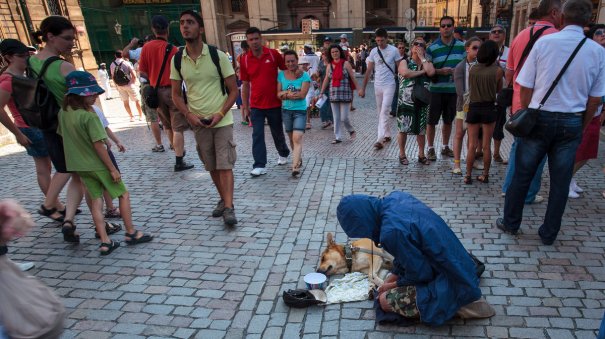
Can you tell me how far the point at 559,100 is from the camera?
3.18 meters

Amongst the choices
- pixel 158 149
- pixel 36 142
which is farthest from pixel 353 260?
pixel 158 149

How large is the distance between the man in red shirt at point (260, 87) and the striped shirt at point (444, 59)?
2129 mm

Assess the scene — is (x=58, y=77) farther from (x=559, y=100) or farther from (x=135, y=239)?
(x=559, y=100)

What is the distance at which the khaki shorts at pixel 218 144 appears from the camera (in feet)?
14.1

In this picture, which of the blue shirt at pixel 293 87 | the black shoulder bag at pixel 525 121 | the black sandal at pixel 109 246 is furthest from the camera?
the blue shirt at pixel 293 87

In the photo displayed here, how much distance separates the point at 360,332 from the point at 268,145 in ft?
17.5

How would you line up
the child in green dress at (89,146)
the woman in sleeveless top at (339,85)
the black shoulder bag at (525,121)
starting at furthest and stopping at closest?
1. the woman in sleeveless top at (339,85)
2. the child in green dress at (89,146)
3. the black shoulder bag at (525,121)

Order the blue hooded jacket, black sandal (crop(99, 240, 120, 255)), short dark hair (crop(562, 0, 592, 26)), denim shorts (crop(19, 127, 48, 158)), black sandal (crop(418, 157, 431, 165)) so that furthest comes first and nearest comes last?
black sandal (crop(418, 157, 431, 165))
denim shorts (crop(19, 127, 48, 158))
black sandal (crop(99, 240, 120, 255))
short dark hair (crop(562, 0, 592, 26))
the blue hooded jacket

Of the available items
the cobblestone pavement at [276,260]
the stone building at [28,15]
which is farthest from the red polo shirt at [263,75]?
the stone building at [28,15]

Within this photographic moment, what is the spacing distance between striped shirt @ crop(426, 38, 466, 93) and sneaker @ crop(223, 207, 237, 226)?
11.2 feet

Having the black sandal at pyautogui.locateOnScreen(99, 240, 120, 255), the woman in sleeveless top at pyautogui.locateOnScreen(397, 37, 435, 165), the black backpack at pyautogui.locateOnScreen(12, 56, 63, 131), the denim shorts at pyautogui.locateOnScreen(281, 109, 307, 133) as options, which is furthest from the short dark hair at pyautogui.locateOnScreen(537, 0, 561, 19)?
the black sandal at pyautogui.locateOnScreen(99, 240, 120, 255)

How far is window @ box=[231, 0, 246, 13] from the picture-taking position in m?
43.7

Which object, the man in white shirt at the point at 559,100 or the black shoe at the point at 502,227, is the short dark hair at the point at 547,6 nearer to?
the man in white shirt at the point at 559,100

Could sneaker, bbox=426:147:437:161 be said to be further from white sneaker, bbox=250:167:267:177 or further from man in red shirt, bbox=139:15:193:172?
man in red shirt, bbox=139:15:193:172
